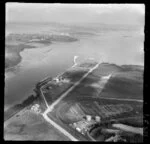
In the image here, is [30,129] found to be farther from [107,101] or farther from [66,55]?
[66,55]

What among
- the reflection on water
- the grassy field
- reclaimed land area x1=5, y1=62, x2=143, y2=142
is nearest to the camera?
the grassy field

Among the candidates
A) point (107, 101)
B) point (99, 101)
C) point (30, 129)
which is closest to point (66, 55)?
point (99, 101)

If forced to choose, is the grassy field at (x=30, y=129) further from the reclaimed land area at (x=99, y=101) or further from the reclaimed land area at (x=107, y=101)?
the reclaimed land area at (x=107, y=101)

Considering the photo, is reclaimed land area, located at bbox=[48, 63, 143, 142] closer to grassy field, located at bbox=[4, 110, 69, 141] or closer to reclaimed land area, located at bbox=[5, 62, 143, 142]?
reclaimed land area, located at bbox=[5, 62, 143, 142]

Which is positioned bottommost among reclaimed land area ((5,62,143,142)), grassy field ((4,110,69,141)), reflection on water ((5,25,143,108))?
grassy field ((4,110,69,141))

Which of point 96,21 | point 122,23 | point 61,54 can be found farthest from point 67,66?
point 122,23

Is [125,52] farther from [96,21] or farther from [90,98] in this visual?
[90,98]

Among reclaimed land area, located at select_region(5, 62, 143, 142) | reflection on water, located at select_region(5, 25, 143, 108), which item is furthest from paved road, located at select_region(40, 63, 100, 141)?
reflection on water, located at select_region(5, 25, 143, 108)

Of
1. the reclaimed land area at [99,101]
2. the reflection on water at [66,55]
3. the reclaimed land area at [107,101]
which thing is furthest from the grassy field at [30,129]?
the reflection on water at [66,55]
